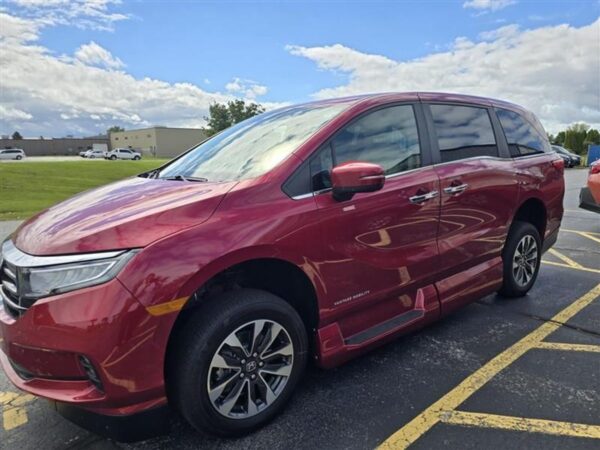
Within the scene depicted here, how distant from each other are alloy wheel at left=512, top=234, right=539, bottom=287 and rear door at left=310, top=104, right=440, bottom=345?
4.89 feet

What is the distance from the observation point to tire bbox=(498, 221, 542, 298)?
4289mm

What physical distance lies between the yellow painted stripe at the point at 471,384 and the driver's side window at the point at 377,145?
1437 mm

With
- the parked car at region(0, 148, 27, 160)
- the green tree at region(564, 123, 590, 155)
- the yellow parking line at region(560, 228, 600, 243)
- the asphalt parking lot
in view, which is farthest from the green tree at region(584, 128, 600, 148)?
the parked car at region(0, 148, 27, 160)

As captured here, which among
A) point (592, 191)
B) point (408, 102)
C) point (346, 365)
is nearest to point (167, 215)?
point (346, 365)

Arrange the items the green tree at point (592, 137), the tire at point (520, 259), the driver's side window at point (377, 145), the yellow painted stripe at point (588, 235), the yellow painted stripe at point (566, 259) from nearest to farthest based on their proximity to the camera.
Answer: the driver's side window at point (377, 145) < the tire at point (520, 259) < the yellow painted stripe at point (566, 259) < the yellow painted stripe at point (588, 235) < the green tree at point (592, 137)

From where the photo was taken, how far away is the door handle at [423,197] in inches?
124

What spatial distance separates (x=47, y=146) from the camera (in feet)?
291

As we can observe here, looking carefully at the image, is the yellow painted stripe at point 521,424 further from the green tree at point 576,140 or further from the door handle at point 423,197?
the green tree at point 576,140

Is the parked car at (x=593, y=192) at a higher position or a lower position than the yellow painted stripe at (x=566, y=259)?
higher

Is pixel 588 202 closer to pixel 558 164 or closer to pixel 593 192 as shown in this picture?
pixel 593 192

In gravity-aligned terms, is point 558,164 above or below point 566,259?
above

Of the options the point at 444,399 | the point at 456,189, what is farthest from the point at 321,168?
the point at 444,399

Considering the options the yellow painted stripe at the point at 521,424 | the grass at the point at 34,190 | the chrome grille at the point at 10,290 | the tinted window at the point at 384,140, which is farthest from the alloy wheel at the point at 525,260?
the grass at the point at 34,190

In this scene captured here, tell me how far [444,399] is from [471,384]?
11.0 inches
